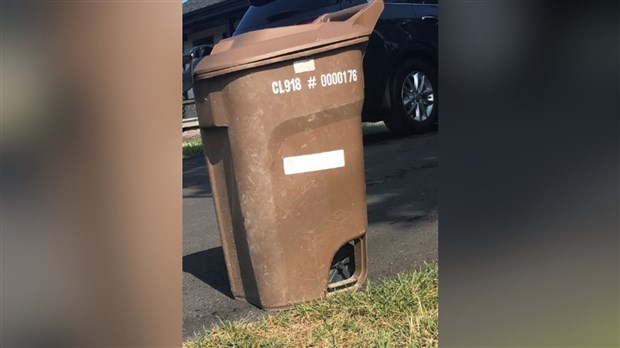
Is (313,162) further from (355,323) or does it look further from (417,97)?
(417,97)

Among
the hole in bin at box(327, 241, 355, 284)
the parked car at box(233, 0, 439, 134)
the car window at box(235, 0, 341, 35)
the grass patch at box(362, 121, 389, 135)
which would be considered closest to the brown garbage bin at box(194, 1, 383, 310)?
the hole in bin at box(327, 241, 355, 284)

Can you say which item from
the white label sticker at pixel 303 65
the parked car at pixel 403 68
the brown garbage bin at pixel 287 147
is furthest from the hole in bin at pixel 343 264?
the parked car at pixel 403 68

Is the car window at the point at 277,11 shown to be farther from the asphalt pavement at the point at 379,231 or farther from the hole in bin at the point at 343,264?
the hole in bin at the point at 343,264

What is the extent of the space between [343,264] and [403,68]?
5152 millimetres

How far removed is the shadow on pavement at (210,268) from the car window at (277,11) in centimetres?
320

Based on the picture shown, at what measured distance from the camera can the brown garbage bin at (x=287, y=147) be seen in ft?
9.55

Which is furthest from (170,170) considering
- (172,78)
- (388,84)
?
(388,84)

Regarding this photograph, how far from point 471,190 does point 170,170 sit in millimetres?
658

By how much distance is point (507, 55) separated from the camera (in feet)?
3.43

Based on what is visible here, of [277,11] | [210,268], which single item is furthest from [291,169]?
[277,11]

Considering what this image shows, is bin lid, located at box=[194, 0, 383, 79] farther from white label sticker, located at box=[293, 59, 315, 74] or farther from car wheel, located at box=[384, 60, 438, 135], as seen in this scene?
car wheel, located at box=[384, 60, 438, 135]

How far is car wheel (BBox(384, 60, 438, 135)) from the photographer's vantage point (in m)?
8.09

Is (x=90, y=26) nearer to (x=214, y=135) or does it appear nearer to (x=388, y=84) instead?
(x=214, y=135)

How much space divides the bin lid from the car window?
400 centimetres
